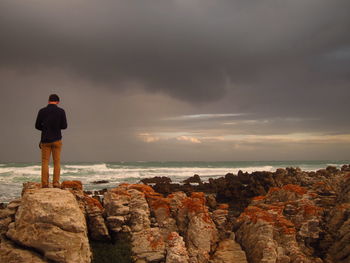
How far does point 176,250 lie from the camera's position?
8281mm

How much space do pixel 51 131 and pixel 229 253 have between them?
6.05m

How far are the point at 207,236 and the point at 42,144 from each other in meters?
5.41

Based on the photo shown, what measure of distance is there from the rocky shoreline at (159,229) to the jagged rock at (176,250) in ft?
0.08

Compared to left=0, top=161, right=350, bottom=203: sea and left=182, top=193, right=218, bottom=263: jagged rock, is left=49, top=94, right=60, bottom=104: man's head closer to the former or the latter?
left=182, top=193, right=218, bottom=263: jagged rock

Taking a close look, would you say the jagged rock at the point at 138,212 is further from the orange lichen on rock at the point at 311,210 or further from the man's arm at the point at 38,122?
the orange lichen on rock at the point at 311,210

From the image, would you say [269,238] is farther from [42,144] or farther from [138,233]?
[42,144]

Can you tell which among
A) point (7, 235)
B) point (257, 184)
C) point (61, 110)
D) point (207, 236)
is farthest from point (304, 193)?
point (257, 184)

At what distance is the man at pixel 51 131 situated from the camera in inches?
334

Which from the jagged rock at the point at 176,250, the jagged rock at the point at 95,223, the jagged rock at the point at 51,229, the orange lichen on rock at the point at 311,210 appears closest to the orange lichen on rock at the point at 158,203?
the jagged rock at the point at 176,250

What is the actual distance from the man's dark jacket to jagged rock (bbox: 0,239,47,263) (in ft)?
10.1

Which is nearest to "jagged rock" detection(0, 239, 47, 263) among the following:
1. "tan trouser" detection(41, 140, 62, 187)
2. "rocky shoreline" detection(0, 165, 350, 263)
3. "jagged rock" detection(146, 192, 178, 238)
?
"rocky shoreline" detection(0, 165, 350, 263)

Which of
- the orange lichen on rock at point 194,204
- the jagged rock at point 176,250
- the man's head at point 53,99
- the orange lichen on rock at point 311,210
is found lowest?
the jagged rock at point 176,250

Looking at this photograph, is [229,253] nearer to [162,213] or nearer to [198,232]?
[198,232]

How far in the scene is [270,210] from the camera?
1033cm
